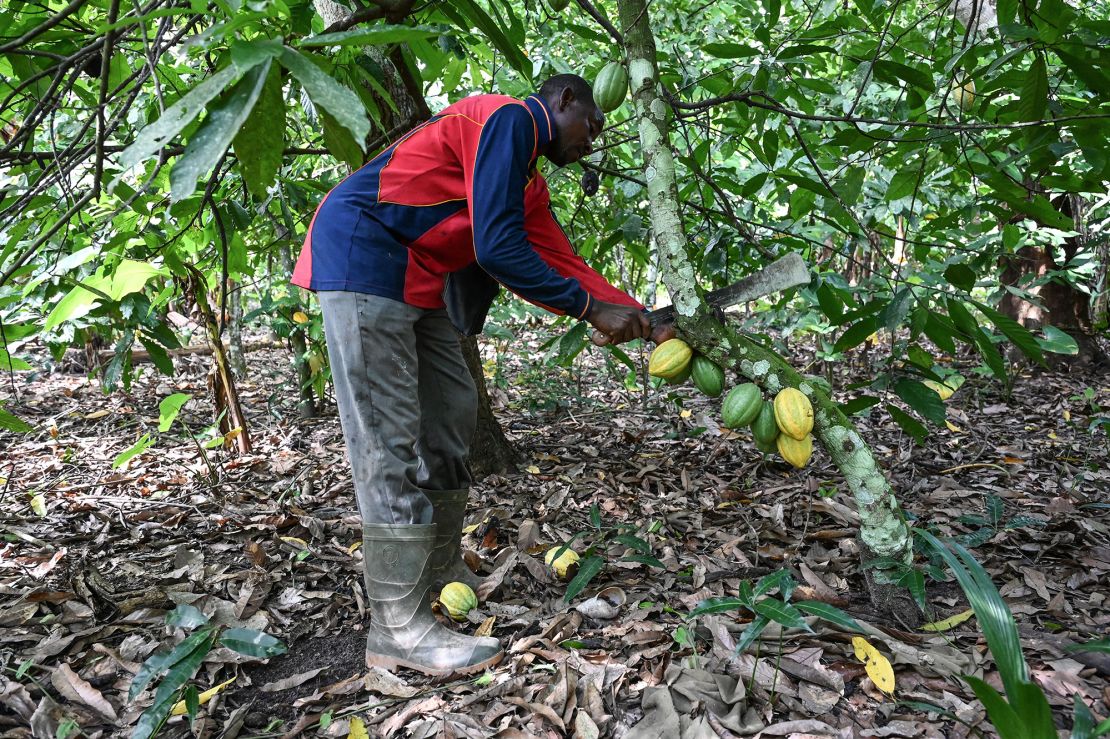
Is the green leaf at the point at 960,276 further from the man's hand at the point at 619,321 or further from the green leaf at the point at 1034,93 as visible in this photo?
the man's hand at the point at 619,321

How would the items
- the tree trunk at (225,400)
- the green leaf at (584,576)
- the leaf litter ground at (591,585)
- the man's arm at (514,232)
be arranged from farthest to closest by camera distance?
the tree trunk at (225,400) < the green leaf at (584,576) < the man's arm at (514,232) < the leaf litter ground at (591,585)

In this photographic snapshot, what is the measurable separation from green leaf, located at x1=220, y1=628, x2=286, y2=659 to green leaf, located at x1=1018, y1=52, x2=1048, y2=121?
2.33 meters

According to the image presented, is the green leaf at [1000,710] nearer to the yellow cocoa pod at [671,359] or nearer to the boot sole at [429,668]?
the yellow cocoa pod at [671,359]

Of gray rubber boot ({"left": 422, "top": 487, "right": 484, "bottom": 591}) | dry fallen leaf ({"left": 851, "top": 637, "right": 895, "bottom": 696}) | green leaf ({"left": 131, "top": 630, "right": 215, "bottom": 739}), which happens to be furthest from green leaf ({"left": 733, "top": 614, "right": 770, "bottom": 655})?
green leaf ({"left": 131, "top": 630, "right": 215, "bottom": 739})

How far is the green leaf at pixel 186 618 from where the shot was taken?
6.27 feet

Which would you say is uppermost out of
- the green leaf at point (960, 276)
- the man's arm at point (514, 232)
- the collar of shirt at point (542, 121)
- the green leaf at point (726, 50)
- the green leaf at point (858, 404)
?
the green leaf at point (726, 50)

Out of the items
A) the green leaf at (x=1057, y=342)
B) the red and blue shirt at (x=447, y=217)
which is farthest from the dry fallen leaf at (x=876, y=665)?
the green leaf at (x=1057, y=342)

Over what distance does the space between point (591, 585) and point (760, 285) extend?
41.5 inches

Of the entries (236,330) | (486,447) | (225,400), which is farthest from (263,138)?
(236,330)

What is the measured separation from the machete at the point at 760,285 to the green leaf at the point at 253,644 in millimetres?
1101

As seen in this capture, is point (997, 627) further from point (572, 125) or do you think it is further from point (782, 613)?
point (572, 125)

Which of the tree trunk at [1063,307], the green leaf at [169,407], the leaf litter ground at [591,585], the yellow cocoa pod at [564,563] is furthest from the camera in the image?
the tree trunk at [1063,307]

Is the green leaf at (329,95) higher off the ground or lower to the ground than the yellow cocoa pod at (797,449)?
higher

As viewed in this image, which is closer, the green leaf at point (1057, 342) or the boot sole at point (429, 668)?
the boot sole at point (429, 668)
